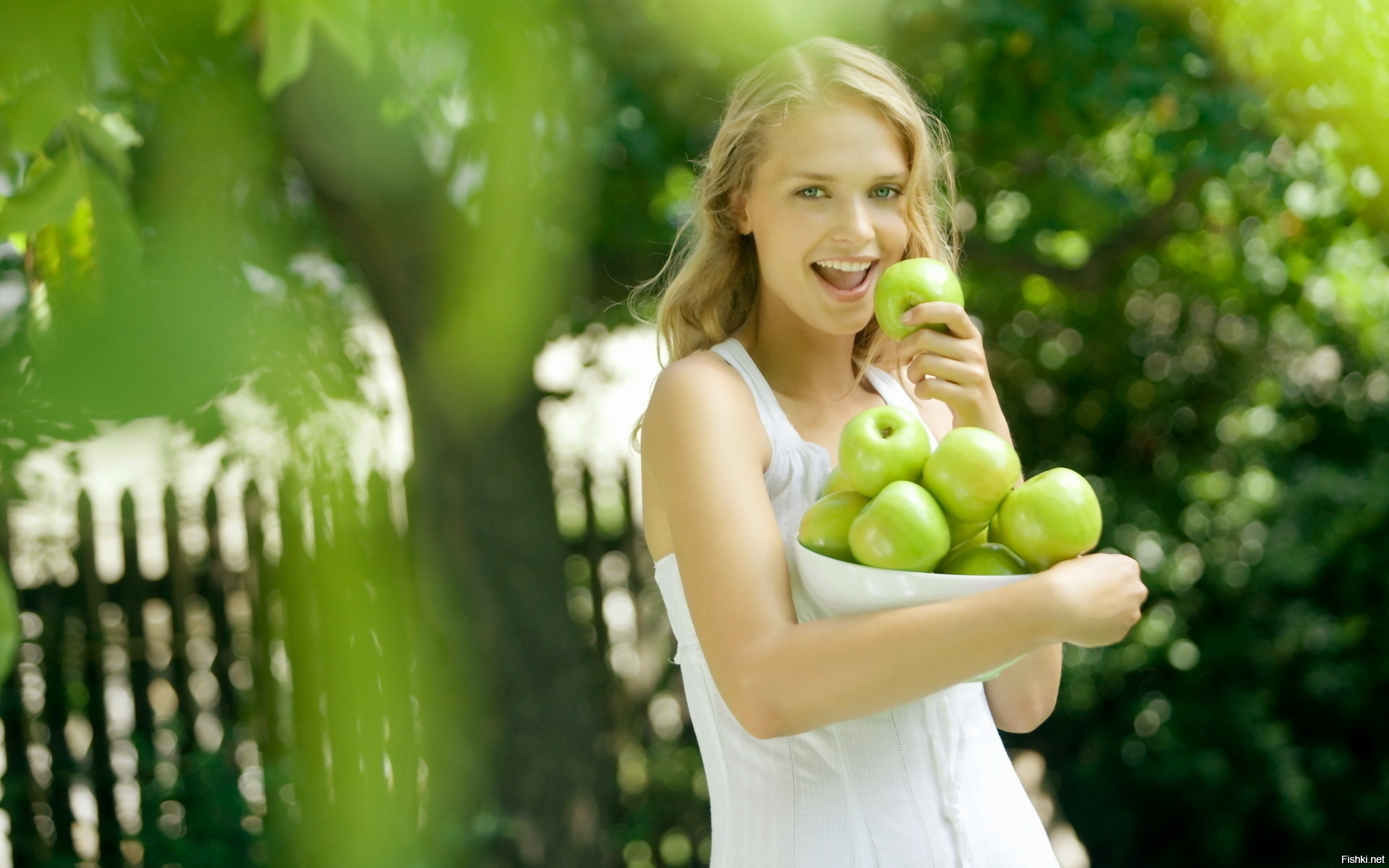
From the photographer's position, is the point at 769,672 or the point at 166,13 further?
the point at 769,672

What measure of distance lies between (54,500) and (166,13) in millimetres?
150

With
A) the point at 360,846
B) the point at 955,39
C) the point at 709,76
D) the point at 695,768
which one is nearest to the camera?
the point at 360,846

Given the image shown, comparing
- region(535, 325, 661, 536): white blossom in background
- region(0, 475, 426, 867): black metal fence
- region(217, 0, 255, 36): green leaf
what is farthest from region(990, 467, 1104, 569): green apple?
region(535, 325, 661, 536): white blossom in background

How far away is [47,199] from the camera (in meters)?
0.48

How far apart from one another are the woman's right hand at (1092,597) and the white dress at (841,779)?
0.32 m

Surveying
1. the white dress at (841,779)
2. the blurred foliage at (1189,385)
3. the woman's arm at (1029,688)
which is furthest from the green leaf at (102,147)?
the blurred foliage at (1189,385)

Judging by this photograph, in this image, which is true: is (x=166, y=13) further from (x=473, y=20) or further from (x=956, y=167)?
(x=956, y=167)

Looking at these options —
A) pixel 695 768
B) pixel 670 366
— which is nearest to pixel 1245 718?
pixel 695 768

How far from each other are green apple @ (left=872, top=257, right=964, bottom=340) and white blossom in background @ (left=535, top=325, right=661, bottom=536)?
327 centimetres

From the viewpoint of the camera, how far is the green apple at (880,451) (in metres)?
1.38

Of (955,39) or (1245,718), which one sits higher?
(955,39)

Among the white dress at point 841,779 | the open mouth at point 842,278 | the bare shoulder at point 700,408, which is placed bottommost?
the white dress at point 841,779

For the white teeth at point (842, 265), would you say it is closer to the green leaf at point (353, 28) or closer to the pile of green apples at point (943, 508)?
the pile of green apples at point (943, 508)

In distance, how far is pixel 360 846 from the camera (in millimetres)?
317
